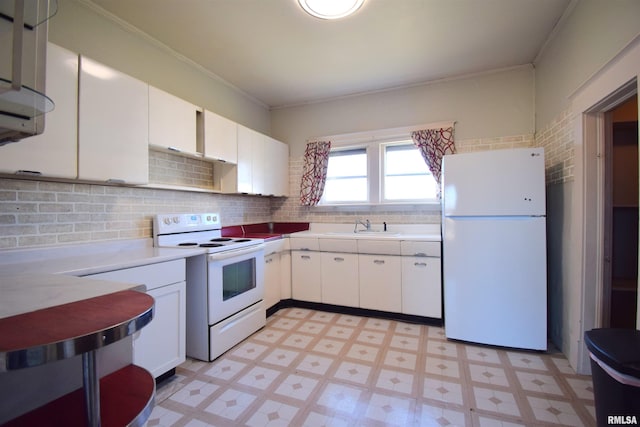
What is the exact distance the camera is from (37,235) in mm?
1647

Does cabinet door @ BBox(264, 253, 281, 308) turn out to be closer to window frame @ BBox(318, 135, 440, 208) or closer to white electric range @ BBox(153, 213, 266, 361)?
white electric range @ BBox(153, 213, 266, 361)

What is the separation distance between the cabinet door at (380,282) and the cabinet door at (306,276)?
19.0 inches

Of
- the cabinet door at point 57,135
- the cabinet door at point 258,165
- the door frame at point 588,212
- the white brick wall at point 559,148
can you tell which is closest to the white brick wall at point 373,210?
the white brick wall at point 559,148

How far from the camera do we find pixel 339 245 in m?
3.00

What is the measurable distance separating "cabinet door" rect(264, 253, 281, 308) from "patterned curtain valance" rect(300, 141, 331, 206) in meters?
0.90

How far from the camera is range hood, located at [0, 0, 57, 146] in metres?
0.86

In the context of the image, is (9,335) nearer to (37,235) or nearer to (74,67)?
(37,235)

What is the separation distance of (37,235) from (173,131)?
1.07m

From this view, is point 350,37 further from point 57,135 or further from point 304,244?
point 57,135

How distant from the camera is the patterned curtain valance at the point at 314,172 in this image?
11.8 ft

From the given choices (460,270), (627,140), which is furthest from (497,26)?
(460,270)

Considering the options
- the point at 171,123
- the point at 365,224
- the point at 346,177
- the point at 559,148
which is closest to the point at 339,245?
the point at 365,224

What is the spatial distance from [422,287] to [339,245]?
2.94 ft

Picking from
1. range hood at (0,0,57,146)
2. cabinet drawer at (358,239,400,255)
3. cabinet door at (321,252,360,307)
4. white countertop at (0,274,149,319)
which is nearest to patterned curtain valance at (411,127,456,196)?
cabinet drawer at (358,239,400,255)
